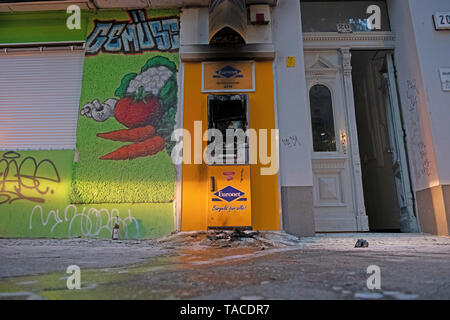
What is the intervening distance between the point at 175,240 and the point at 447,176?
144 inches

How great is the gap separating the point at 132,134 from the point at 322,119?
301 centimetres

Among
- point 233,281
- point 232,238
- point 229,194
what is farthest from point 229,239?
point 233,281

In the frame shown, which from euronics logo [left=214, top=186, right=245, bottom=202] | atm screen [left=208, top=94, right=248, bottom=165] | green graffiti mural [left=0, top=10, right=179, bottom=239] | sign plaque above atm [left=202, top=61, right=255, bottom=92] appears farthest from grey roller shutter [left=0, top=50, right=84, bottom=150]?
euronics logo [left=214, top=186, right=245, bottom=202]

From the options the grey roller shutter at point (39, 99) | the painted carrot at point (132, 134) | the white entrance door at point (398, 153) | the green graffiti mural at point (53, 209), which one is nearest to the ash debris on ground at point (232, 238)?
the green graffiti mural at point (53, 209)

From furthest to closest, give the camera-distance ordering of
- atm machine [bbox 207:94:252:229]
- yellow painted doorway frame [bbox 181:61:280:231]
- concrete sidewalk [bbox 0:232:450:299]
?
yellow painted doorway frame [bbox 181:61:280:231] < atm machine [bbox 207:94:252:229] < concrete sidewalk [bbox 0:232:450:299]

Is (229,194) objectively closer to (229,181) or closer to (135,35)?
(229,181)

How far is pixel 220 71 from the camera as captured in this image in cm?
422

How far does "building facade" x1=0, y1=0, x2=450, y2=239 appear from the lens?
152 inches

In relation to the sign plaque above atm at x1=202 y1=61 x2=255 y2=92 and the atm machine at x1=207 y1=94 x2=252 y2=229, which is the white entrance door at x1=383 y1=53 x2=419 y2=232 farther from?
the atm machine at x1=207 y1=94 x2=252 y2=229

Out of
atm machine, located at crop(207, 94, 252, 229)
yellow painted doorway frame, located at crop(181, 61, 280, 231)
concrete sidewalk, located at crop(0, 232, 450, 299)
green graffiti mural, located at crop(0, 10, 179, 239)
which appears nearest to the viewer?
concrete sidewalk, located at crop(0, 232, 450, 299)

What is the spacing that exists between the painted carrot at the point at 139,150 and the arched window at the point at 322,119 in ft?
7.98

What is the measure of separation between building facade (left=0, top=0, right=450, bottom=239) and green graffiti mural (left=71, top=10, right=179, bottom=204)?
0.07 feet

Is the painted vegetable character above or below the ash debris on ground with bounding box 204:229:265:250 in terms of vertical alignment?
above

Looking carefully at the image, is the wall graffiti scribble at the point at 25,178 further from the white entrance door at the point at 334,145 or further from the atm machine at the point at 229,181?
the white entrance door at the point at 334,145
